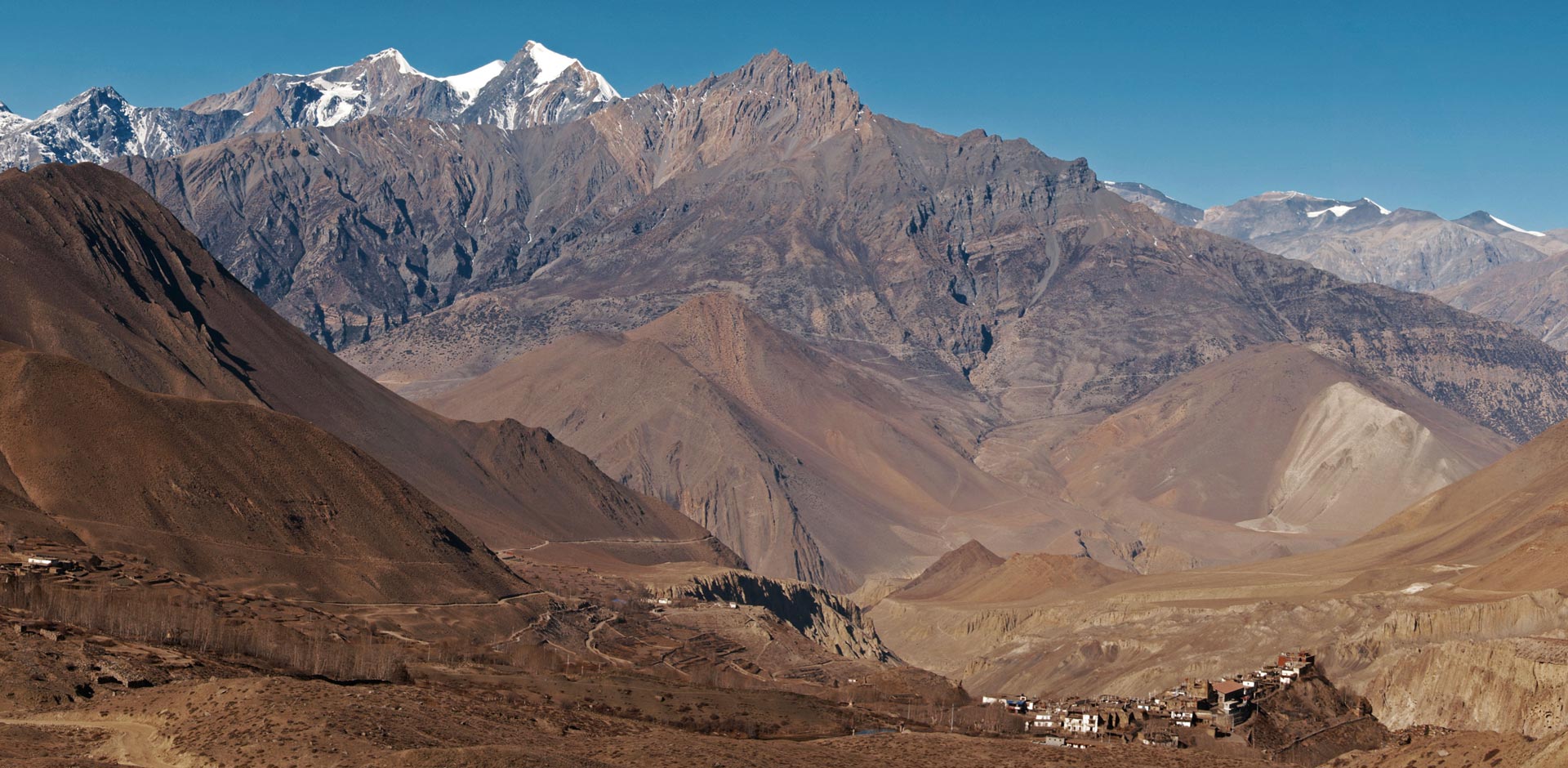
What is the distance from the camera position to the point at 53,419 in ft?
439

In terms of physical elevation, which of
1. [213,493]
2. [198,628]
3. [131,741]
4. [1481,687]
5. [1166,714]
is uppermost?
[213,493]

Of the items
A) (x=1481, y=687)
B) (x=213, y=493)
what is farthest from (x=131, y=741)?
(x=1481, y=687)

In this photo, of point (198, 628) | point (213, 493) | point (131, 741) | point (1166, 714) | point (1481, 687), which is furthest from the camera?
point (213, 493)

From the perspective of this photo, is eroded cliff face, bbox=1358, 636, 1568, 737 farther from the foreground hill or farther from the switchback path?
the switchback path

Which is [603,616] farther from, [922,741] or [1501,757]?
[1501,757]

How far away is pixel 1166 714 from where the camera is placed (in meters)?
110

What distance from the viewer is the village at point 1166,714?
102 metres

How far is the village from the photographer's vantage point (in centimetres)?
A: 10169

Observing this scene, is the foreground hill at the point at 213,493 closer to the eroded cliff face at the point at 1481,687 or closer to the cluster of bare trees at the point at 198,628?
the cluster of bare trees at the point at 198,628

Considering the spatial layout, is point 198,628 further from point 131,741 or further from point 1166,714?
point 1166,714

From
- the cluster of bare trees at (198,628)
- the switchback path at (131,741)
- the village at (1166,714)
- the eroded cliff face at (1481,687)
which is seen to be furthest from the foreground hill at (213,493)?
the eroded cliff face at (1481,687)

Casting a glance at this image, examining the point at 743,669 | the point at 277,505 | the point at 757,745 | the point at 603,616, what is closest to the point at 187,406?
the point at 277,505

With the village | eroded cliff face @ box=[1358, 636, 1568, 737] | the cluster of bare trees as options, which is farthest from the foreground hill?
eroded cliff face @ box=[1358, 636, 1568, 737]

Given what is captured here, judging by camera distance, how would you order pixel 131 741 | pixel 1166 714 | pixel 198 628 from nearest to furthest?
pixel 131 741 < pixel 198 628 < pixel 1166 714
